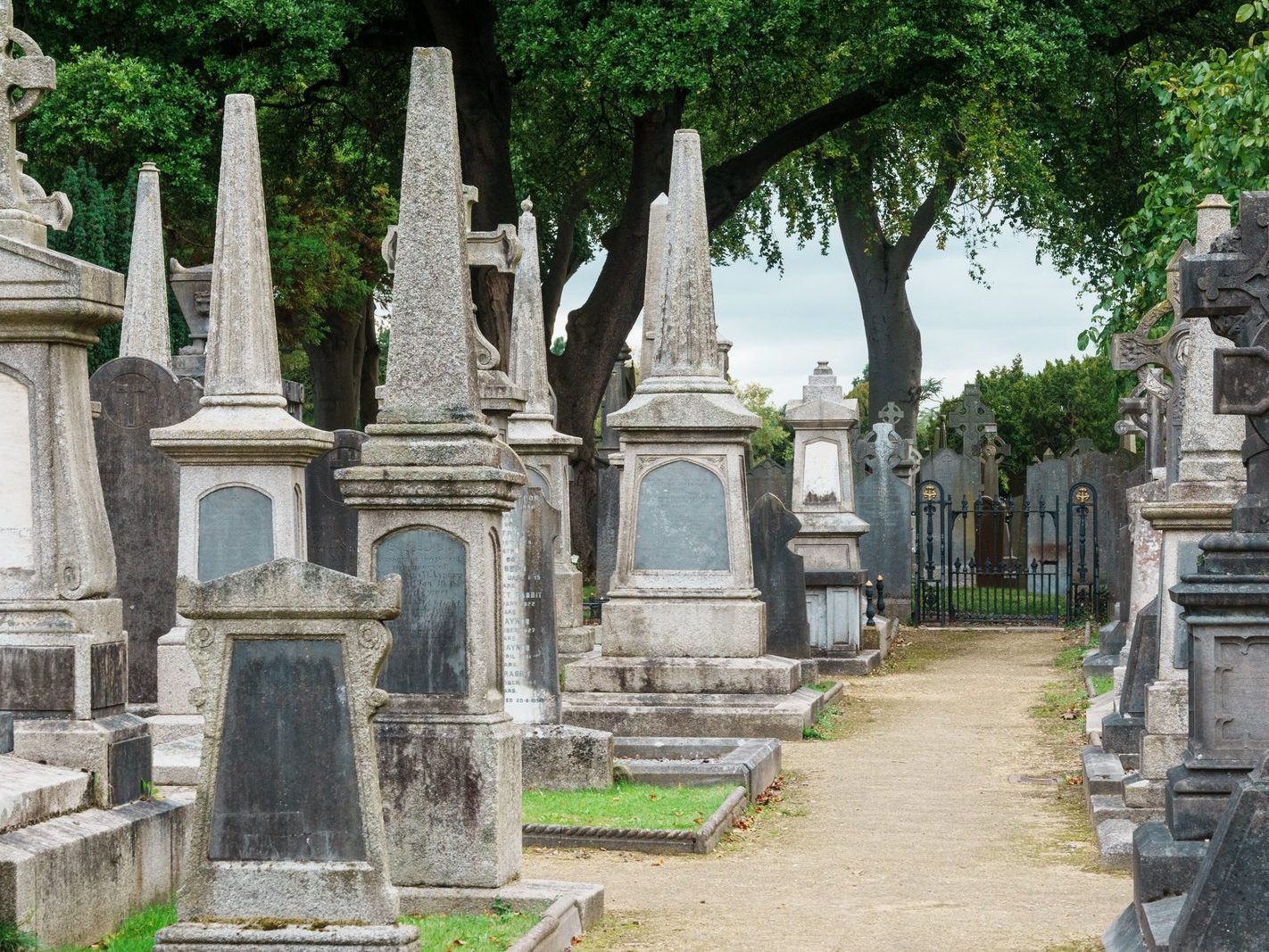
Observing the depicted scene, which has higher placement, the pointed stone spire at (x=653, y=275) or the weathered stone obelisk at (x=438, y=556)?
the pointed stone spire at (x=653, y=275)

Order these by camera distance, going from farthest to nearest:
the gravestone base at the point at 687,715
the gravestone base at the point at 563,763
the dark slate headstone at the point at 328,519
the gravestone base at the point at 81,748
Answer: the dark slate headstone at the point at 328,519, the gravestone base at the point at 687,715, the gravestone base at the point at 563,763, the gravestone base at the point at 81,748

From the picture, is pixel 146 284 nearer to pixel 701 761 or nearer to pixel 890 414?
pixel 701 761

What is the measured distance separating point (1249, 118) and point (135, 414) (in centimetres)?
1045

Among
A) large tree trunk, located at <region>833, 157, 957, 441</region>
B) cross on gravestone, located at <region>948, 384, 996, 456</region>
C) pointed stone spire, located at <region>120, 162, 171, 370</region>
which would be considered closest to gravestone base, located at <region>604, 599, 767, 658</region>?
pointed stone spire, located at <region>120, 162, 171, 370</region>

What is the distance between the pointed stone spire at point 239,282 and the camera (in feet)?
37.5

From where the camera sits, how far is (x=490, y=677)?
757cm

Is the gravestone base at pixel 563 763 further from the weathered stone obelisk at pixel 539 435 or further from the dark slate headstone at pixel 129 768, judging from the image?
the weathered stone obelisk at pixel 539 435

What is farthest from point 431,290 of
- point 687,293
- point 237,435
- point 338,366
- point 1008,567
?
point 338,366

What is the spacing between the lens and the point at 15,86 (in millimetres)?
7410

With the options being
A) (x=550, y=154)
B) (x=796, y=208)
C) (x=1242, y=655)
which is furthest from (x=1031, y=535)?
(x=1242, y=655)

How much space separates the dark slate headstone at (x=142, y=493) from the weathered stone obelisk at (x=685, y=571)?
2980mm

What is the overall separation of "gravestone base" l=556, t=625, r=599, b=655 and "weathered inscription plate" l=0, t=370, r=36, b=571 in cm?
937

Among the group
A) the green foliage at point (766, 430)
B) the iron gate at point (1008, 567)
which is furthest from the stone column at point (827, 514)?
the green foliage at point (766, 430)

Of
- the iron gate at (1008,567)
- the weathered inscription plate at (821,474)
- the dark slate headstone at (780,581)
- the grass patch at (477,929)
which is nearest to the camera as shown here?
the grass patch at (477,929)
